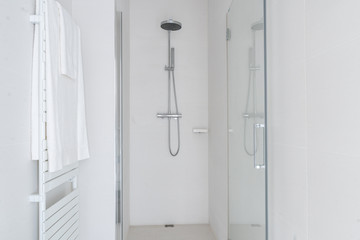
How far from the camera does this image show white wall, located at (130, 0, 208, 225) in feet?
9.49

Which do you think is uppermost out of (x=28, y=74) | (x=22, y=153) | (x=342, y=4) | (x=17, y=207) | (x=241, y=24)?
(x=241, y=24)

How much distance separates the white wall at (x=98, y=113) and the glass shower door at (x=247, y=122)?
887 mm

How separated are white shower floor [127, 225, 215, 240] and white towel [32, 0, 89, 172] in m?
1.38

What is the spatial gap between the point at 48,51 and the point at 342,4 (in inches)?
48.9

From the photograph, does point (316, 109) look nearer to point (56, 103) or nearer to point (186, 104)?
point (56, 103)

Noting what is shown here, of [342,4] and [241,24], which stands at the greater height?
[241,24]

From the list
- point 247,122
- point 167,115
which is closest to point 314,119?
point 247,122

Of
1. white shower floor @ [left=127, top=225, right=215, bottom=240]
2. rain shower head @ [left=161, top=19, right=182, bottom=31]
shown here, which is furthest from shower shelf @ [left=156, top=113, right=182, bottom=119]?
white shower floor @ [left=127, top=225, right=215, bottom=240]

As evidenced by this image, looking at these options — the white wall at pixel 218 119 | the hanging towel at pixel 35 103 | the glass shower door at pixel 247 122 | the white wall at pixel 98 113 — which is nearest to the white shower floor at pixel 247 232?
the glass shower door at pixel 247 122

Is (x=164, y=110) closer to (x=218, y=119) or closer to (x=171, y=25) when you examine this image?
(x=218, y=119)

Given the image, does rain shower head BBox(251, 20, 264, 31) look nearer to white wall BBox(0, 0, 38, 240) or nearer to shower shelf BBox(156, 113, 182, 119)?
white wall BBox(0, 0, 38, 240)

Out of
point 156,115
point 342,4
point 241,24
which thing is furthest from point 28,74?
point 156,115

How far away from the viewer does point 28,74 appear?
4.07 ft

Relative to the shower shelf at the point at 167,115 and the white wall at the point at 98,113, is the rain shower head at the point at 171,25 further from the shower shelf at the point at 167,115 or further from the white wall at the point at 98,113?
the shower shelf at the point at 167,115
